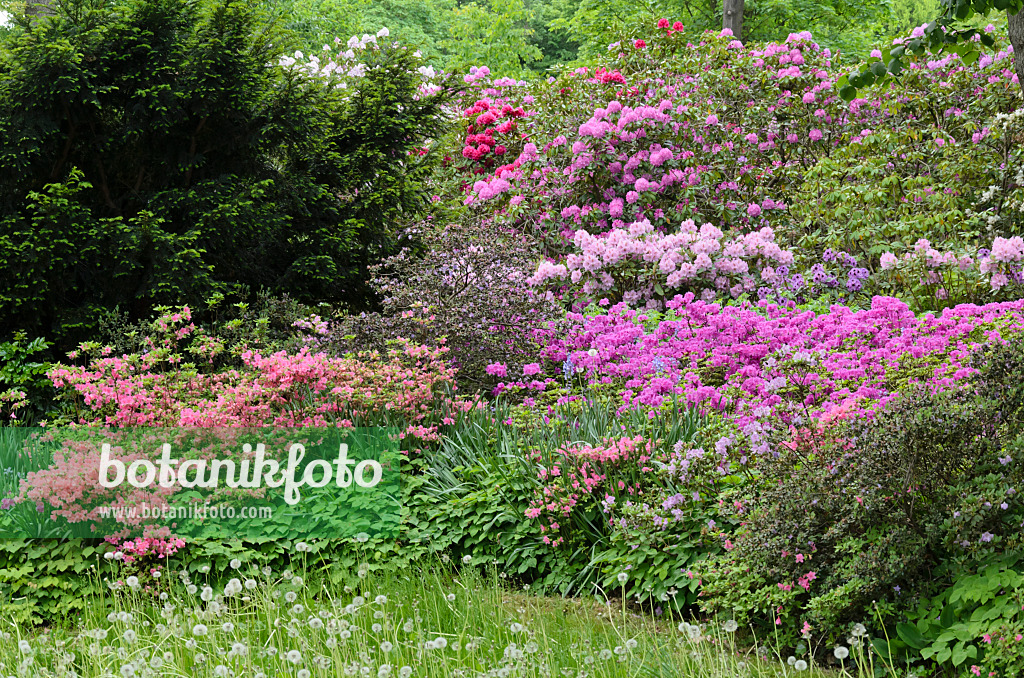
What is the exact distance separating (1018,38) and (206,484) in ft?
13.5

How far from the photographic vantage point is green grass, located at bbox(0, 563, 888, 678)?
285 centimetres

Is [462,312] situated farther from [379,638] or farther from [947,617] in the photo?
[947,617]

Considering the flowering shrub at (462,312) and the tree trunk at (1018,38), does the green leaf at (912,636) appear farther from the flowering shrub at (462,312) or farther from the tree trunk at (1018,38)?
the flowering shrub at (462,312)

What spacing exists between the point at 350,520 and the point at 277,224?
3.46m

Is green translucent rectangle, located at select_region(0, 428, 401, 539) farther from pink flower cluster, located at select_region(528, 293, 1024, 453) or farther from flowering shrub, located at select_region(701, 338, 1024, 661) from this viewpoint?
flowering shrub, located at select_region(701, 338, 1024, 661)

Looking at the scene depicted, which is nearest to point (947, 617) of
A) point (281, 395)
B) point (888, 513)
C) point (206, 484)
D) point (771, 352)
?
point (888, 513)

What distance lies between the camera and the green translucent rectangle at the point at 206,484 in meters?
4.09

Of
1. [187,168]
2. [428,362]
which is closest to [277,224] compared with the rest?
[187,168]

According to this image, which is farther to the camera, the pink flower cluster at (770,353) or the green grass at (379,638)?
the pink flower cluster at (770,353)

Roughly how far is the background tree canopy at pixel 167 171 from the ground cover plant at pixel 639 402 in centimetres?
21

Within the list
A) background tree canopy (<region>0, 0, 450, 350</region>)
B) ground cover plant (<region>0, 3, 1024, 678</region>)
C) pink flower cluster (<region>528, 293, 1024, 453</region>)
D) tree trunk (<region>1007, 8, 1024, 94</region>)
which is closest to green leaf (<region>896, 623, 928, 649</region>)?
ground cover plant (<region>0, 3, 1024, 678</region>)

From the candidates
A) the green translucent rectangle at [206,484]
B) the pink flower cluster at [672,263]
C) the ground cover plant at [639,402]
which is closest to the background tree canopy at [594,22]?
the ground cover plant at [639,402]

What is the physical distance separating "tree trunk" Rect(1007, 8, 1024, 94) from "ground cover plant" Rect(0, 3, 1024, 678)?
38 cm

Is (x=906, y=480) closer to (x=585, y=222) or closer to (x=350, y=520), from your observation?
(x=350, y=520)
